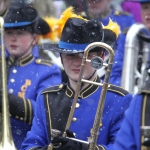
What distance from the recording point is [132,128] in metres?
4.22

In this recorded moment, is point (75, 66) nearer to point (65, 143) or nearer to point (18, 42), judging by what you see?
point (65, 143)

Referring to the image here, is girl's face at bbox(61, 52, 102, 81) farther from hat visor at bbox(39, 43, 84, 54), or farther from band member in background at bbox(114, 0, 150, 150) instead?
band member in background at bbox(114, 0, 150, 150)

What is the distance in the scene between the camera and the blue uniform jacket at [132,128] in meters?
4.19

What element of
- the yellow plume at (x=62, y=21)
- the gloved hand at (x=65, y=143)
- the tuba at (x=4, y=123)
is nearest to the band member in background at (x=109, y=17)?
the tuba at (x=4, y=123)

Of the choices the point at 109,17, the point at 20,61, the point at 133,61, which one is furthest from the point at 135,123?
the point at 109,17

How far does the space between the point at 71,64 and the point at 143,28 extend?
100 inches

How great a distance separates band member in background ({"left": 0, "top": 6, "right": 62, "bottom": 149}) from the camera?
22.5ft

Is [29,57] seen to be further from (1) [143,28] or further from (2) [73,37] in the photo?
(2) [73,37]

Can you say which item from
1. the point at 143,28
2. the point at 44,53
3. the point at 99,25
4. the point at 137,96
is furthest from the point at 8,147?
the point at 44,53

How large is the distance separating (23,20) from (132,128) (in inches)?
126

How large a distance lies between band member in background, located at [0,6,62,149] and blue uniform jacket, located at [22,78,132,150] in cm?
140

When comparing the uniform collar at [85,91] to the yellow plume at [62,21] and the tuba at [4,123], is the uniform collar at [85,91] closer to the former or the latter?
the yellow plume at [62,21]

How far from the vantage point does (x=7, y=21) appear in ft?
23.5

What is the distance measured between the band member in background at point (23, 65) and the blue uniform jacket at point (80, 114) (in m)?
1.40
